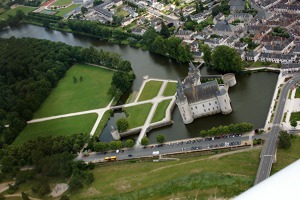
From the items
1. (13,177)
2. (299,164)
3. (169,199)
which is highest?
(299,164)

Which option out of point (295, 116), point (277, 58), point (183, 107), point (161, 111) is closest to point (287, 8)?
point (277, 58)

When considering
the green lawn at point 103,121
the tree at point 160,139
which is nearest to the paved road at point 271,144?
the tree at point 160,139

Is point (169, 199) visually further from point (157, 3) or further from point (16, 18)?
point (16, 18)

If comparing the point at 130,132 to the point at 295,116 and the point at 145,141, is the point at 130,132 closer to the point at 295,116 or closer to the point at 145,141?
the point at 145,141

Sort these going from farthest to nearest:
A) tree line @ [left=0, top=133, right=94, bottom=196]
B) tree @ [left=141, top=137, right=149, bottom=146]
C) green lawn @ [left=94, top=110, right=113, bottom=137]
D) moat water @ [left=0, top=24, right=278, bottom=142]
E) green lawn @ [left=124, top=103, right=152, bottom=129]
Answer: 1. green lawn @ [left=94, top=110, right=113, bottom=137]
2. green lawn @ [left=124, top=103, right=152, bottom=129]
3. moat water @ [left=0, top=24, right=278, bottom=142]
4. tree @ [left=141, top=137, right=149, bottom=146]
5. tree line @ [left=0, top=133, right=94, bottom=196]

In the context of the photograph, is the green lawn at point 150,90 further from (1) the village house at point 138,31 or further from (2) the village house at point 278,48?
(1) the village house at point 138,31

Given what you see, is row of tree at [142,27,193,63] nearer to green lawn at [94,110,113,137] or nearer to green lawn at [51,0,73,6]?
green lawn at [94,110,113,137]

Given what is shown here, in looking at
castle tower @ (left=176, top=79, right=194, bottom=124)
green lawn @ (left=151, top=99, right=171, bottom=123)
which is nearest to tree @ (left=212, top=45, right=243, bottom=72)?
green lawn @ (left=151, top=99, right=171, bottom=123)

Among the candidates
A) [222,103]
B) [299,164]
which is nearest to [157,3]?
[222,103]
